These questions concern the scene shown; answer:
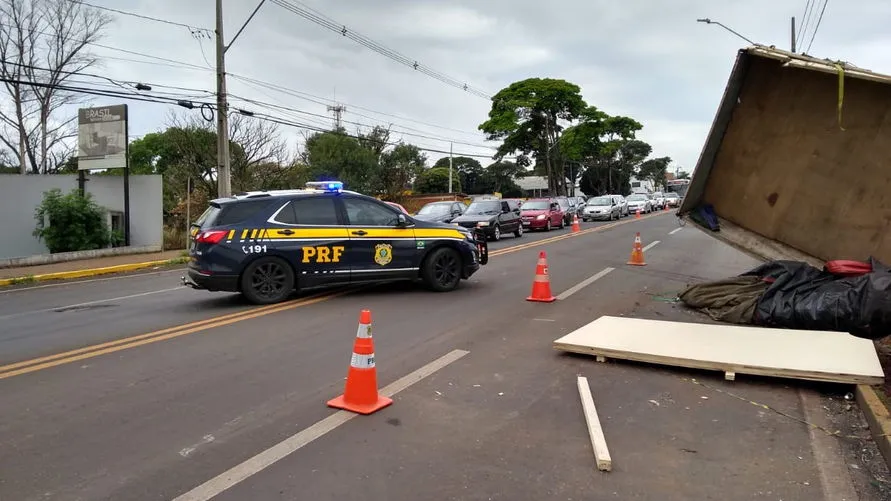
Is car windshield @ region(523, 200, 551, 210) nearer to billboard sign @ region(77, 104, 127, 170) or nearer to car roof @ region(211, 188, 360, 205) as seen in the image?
billboard sign @ region(77, 104, 127, 170)

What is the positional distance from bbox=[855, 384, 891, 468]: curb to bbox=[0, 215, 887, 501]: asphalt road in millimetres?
116

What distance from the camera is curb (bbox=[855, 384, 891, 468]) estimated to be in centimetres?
395

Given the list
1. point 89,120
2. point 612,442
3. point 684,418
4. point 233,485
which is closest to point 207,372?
point 233,485

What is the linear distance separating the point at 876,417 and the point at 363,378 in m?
3.69

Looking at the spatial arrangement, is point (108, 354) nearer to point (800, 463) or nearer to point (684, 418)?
point (684, 418)

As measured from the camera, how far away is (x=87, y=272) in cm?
1534

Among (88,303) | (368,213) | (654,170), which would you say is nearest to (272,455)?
(368,213)

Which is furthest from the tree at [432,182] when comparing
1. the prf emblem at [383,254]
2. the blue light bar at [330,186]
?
the prf emblem at [383,254]

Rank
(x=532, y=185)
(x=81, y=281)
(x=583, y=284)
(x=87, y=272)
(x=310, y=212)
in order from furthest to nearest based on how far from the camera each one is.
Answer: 1. (x=532, y=185)
2. (x=87, y=272)
3. (x=81, y=281)
4. (x=583, y=284)
5. (x=310, y=212)

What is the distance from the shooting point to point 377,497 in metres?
3.37

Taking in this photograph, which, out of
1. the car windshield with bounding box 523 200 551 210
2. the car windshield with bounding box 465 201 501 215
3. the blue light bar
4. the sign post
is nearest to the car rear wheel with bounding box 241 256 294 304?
the blue light bar

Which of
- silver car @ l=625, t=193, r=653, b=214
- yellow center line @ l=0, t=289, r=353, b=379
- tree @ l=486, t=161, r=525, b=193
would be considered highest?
tree @ l=486, t=161, r=525, b=193

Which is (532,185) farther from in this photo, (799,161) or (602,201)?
(799,161)

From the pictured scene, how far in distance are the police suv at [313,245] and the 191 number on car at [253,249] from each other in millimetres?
14
